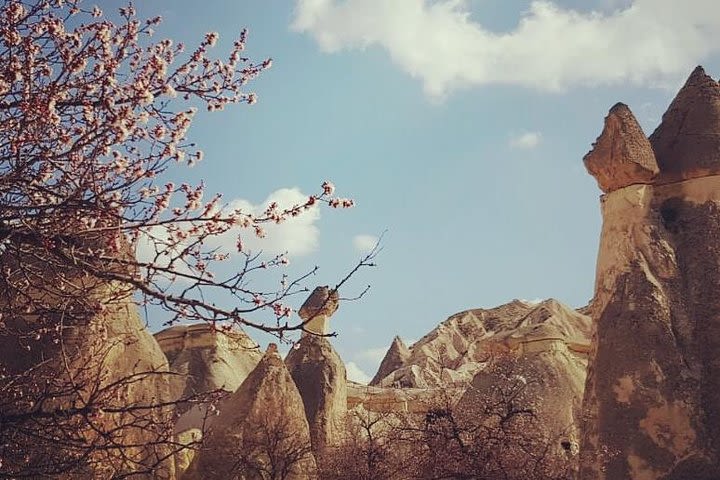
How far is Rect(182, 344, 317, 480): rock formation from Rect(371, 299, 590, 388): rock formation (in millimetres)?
2399

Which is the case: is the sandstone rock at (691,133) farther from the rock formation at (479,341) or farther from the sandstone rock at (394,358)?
the sandstone rock at (394,358)

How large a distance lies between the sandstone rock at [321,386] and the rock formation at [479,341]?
5.91 feet

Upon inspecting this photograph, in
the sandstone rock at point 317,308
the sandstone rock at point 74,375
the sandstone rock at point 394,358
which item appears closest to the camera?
the sandstone rock at point 74,375

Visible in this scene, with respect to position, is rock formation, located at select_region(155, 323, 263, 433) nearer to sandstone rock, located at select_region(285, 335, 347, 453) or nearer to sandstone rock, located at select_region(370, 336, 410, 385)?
sandstone rock, located at select_region(285, 335, 347, 453)

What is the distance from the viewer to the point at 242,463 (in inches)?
351

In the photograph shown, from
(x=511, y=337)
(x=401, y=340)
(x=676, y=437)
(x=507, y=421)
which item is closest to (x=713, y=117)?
(x=676, y=437)

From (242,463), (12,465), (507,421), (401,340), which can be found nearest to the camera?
(12,465)

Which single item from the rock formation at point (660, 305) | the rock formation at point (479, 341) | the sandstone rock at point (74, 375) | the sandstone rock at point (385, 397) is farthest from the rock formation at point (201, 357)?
the rock formation at point (660, 305)

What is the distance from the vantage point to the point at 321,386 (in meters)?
14.1

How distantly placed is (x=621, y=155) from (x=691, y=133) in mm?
712

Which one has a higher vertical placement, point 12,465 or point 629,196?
point 629,196

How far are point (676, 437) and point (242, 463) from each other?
4.47m

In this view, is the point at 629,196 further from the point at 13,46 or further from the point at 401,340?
the point at 401,340

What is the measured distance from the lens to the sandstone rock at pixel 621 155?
7.80 metres
